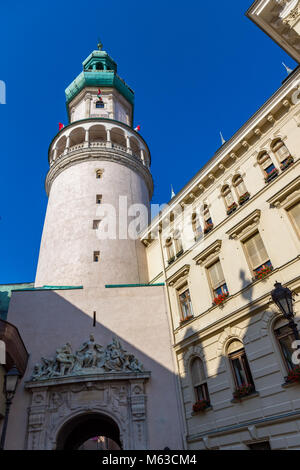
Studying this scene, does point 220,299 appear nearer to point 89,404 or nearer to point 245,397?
point 245,397

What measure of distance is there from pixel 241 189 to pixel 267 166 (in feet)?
6.56

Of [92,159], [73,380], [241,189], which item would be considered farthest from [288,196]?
[92,159]

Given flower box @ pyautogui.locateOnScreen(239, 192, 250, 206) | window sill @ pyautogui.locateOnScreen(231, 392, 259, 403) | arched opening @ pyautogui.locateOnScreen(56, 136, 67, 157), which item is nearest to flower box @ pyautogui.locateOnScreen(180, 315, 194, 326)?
window sill @ pyautogui.locateOnScreen(231, 392, 259, 403)

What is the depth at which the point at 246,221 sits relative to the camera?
701 inches

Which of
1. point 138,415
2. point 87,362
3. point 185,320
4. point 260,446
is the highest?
point 185,320

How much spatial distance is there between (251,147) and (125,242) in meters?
12.3

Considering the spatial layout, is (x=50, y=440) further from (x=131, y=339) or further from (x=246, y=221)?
(x=246, y=221)

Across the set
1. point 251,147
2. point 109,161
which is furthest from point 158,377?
point 109,161

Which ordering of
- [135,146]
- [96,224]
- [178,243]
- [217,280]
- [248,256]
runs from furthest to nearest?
[135,146]
[96,224]
[178,243]
[217,280]
[248,256]

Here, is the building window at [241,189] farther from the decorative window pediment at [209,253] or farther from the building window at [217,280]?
the building window at [217,280]

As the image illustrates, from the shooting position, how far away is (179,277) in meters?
21.8

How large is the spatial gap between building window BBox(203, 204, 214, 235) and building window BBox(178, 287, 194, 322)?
3.98 meters

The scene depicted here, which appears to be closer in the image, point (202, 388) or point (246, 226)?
point (202, 388)

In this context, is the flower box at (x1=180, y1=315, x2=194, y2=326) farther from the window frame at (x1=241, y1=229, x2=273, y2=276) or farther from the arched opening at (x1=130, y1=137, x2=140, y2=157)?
the arched opening at (x1=130, y1=137, x2=140, y2=157)
